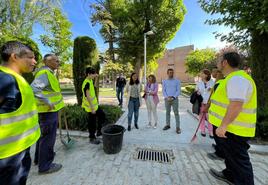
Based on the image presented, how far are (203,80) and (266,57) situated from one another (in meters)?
2.86

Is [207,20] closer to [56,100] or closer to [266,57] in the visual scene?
[266,57]

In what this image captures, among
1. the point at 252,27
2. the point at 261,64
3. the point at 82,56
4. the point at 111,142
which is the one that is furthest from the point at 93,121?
the point at 261,64

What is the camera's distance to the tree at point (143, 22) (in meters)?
16.9

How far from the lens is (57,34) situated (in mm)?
20672

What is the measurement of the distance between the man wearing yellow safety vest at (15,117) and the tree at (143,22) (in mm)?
16681

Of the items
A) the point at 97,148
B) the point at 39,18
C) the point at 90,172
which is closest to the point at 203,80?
the point at 97,148

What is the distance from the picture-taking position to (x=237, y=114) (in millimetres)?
1872

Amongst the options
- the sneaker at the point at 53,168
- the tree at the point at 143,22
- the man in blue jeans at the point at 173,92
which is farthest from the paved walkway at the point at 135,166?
the tree at the point at 143,22

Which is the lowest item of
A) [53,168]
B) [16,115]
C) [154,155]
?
[154,155]

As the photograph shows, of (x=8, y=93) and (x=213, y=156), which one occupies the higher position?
(x=8, y=93)

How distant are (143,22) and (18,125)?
18.0 metres

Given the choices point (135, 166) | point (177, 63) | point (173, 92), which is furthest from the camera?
point (177, 63)

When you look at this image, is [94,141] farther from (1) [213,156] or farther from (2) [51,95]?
(1) [213,156]

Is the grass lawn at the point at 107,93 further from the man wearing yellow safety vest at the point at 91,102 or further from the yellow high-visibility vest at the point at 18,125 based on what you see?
the yellow high-visibility vest at the point at 18,125
